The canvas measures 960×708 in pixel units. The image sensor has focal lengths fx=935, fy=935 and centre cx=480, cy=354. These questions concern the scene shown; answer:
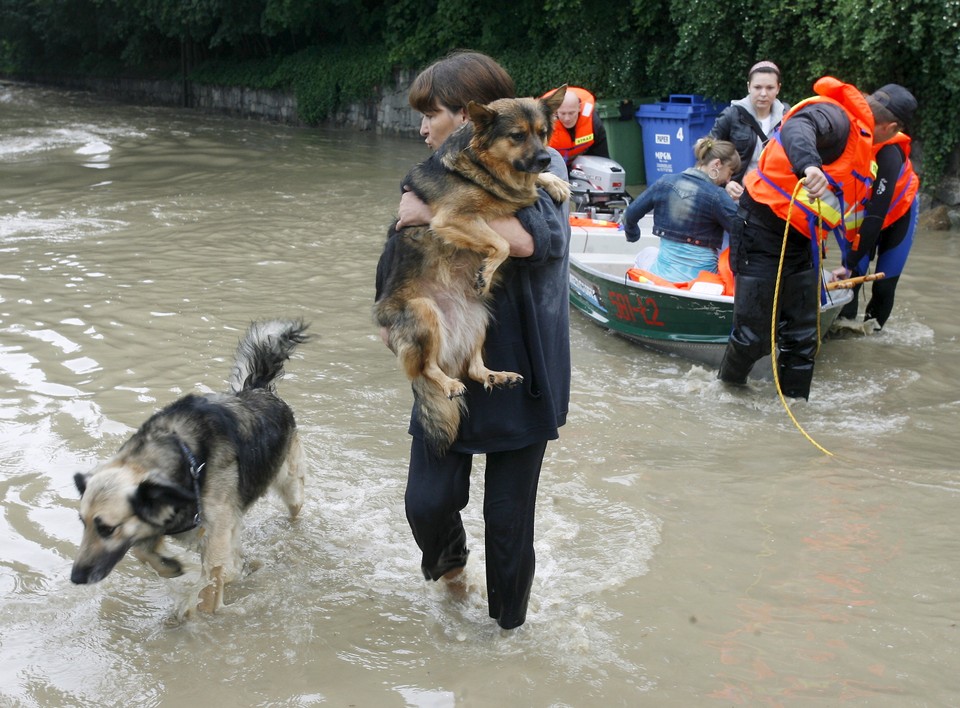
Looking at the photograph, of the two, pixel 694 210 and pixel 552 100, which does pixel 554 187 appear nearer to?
pixel 552 100

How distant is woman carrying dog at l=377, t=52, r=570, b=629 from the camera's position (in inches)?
127

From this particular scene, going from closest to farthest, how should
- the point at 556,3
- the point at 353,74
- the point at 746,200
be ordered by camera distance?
the point at 746,200 → the point at 556,3 → the point at 353,74

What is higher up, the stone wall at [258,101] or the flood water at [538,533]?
the stone wall at [258,101]

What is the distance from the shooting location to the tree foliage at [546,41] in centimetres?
1189

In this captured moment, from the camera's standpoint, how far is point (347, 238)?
1140 centimetres

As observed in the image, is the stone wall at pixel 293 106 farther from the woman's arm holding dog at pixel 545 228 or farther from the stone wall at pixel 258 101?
the woman's arm holding dog at pixel 545 228

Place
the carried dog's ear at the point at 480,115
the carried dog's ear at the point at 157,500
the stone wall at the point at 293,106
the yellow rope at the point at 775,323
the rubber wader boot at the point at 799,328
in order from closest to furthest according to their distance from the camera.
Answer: the carried dog's ear at the point at 480,115, the carried dog's ear at the point at 157,500, the yellow rope at the point at 775,323, the rubber wader boot at the point at 799,328, the stone wall at the point at 293,106

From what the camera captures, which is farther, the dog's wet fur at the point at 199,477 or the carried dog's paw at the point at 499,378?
the dog's wet fur at the point at 199,477

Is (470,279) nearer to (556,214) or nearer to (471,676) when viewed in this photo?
(556,214)

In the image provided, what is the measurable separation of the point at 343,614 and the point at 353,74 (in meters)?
23.3

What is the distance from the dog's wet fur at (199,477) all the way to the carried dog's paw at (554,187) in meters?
1.75

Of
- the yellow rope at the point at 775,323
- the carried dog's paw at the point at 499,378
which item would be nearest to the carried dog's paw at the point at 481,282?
the carried dog's paw at the point at 499,378

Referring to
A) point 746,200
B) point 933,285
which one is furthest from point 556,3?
point 746,200

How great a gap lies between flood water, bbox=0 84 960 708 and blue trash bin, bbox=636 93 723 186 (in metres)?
5.60
